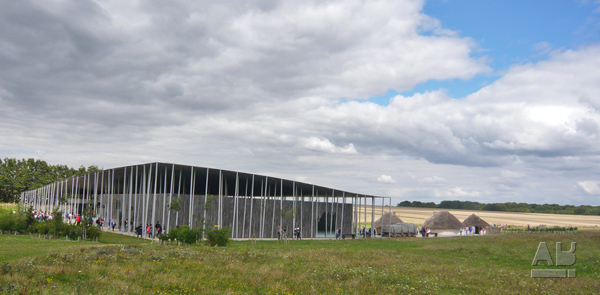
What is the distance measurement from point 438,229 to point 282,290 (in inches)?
2435

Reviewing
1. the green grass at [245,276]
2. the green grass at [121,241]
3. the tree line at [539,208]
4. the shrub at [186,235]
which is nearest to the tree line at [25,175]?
the green grass at [121,241]

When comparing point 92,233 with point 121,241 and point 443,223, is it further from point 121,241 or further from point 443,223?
point 443,223

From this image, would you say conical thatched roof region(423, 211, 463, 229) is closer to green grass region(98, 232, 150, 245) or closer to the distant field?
the distant field

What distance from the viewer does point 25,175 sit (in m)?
99.1

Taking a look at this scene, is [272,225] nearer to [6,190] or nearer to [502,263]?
[502,263]

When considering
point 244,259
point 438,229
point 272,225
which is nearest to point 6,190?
point 272,225

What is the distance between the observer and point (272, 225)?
42.9m

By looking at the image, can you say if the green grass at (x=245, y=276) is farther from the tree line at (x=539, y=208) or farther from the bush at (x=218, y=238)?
the tree line at (x=539, y=208)

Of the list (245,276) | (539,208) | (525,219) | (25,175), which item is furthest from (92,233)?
(539,208)

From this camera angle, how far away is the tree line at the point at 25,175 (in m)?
98.2

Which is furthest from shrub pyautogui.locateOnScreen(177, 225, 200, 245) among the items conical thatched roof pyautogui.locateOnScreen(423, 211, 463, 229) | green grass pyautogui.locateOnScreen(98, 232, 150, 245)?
conical thatched roof pyautogui.locateOnScreen(423, 211, 463, 229)

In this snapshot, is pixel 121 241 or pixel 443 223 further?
pixel 443 223

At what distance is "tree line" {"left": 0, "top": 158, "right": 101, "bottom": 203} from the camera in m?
98.2

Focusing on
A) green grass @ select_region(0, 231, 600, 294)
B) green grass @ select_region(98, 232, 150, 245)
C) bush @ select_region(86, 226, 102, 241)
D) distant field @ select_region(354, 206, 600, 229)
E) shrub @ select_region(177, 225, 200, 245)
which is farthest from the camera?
distant field @ select_region(354, 206, 600, 229)
